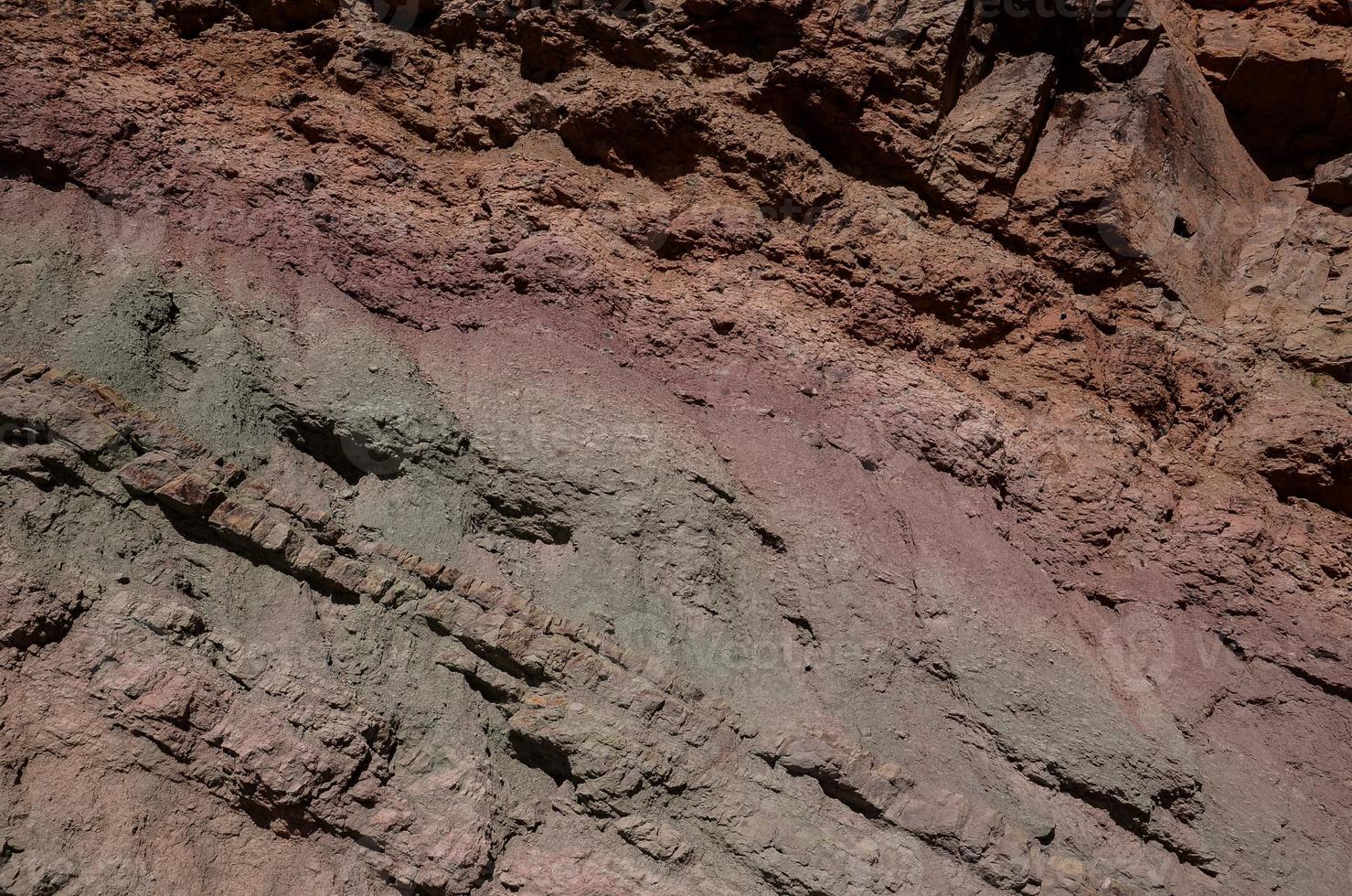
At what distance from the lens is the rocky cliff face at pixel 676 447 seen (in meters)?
4.38

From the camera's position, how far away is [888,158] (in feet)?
21.2

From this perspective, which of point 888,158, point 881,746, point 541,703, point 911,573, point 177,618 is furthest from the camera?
point 888,158

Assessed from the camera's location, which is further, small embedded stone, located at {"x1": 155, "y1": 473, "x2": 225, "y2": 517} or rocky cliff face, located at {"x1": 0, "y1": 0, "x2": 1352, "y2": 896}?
small embedded stone, located at {"x1": 155, "y1": 473, "x2": 225, "y2": 517}

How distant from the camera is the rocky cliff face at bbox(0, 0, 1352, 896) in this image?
4383mm

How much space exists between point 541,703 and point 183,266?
3.39 metres

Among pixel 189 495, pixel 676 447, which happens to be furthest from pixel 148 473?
pixel 676 447

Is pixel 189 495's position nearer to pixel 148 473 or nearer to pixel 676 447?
pixel 148 473

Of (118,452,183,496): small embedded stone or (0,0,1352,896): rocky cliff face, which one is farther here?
(118,452,183,496): small embedded stone

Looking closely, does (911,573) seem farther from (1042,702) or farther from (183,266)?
(183,266)

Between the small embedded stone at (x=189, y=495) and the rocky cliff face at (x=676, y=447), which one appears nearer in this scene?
the rocky cliff face at (x=676, y=447)

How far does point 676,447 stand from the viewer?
18.4 ft

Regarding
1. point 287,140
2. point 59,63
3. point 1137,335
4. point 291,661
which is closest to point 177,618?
point 291,661

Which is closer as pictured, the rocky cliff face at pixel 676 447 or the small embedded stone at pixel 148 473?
the rocky cliff face at pixel 676 447

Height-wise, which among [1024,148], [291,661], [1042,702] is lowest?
[291,661]
